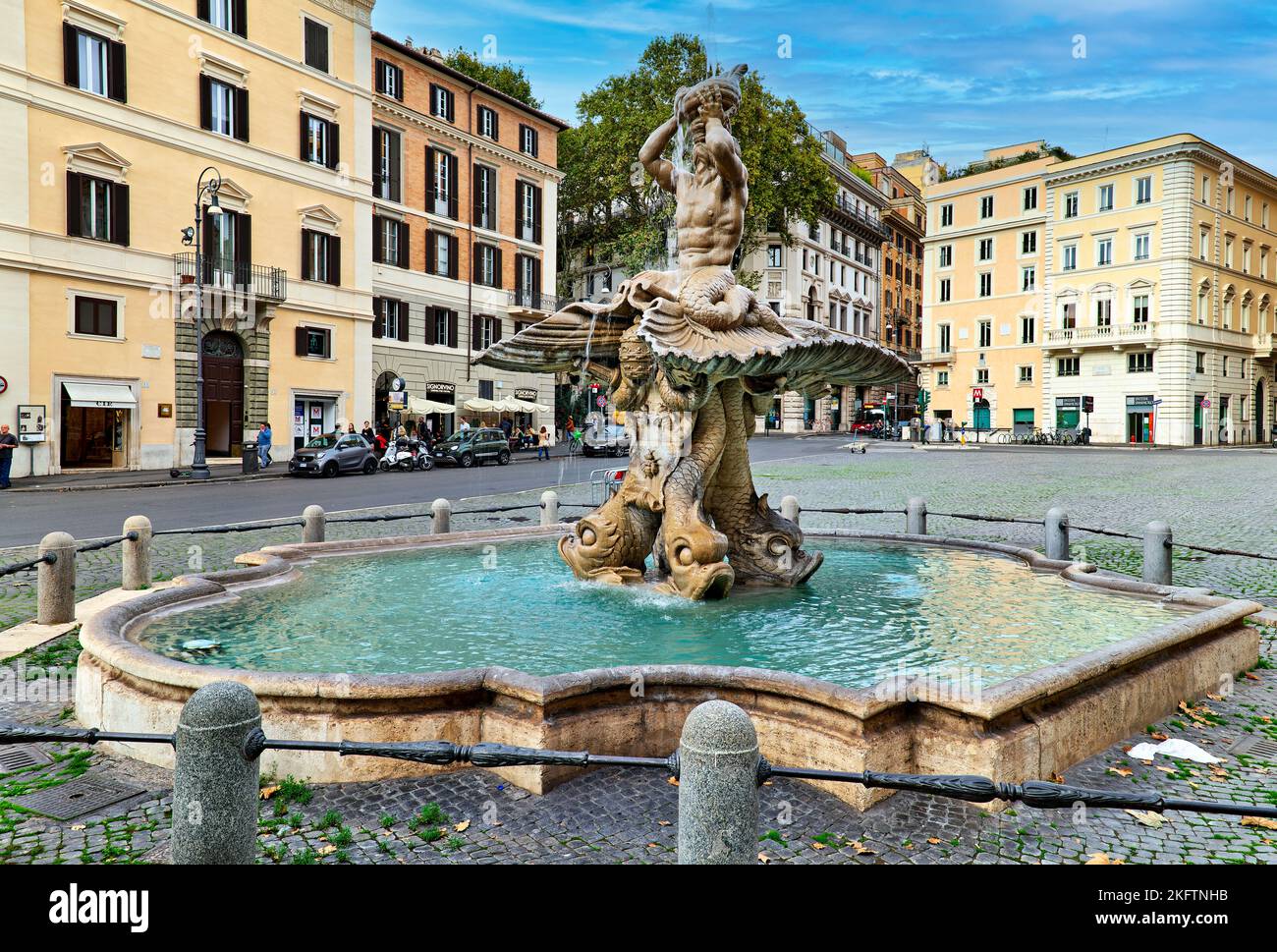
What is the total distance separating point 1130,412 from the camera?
169ft

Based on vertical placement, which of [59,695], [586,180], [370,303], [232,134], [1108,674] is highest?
[586,180]

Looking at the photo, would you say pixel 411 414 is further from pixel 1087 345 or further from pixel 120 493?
pixel 1087 345

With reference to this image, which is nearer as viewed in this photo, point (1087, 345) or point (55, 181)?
point (55, 181)

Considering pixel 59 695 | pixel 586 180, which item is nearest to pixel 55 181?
pixel 59 695

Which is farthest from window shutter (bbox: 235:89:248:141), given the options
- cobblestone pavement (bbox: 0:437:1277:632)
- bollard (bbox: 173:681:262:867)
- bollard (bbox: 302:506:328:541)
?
bollard (bbox: 173:681:262:867)

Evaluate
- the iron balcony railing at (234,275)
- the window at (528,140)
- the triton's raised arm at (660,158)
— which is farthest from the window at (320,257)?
the triton's raised arm at (660,158)

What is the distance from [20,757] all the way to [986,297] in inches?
2431

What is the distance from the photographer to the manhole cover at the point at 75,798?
381 cm

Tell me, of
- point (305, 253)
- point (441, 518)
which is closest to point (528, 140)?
point (305, 253)

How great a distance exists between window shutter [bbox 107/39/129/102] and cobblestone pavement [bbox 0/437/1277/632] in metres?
18.6

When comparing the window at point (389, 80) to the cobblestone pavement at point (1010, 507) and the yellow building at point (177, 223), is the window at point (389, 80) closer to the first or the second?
the yellow building at point (177, 223)

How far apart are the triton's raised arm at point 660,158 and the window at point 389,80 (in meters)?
33.3

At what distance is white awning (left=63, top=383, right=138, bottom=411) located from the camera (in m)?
25.5
